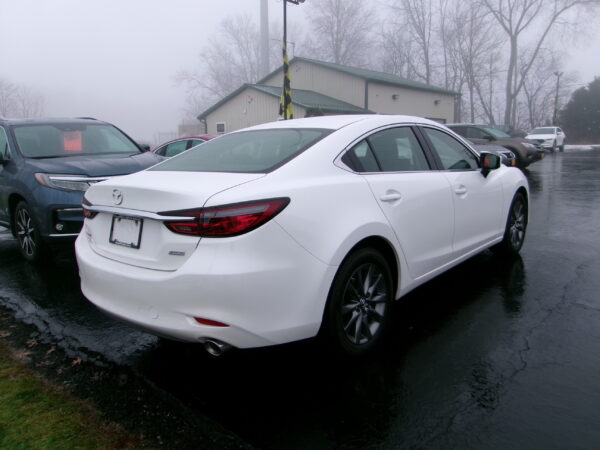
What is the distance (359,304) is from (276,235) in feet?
2.83

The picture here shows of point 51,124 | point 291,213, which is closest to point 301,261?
point 291,213

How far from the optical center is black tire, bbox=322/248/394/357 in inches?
112

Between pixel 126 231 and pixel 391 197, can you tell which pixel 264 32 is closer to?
pixel 391 197

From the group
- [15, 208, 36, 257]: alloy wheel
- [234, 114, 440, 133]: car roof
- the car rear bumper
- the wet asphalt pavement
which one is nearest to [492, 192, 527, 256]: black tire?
the wet asphalt pavement

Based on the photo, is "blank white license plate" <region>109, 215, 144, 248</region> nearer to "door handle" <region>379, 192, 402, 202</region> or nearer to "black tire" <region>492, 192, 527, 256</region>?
"door handle" <region>379, 192, 402, 202</region>

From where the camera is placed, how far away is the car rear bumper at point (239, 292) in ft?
7.99

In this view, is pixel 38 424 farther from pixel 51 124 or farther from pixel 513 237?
pixel 51 124

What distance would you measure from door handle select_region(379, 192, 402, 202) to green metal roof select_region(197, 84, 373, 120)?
21.7 metres

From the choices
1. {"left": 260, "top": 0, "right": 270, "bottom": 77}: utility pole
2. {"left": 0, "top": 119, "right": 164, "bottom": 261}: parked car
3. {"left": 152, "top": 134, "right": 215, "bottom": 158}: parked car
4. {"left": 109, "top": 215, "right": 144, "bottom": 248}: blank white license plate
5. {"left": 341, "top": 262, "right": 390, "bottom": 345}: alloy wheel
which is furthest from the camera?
{"left": 260, "top": 0, "right": 270, "bottom": 77}: utility pole

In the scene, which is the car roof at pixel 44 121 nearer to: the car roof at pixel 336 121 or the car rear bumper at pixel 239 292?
the car roof at pixel 336 121

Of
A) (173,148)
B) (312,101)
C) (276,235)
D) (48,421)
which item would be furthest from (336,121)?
(312,101)

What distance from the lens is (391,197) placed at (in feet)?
10.8

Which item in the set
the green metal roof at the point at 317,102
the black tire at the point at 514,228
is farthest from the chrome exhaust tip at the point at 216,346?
the green metal roof at the point at 317,102

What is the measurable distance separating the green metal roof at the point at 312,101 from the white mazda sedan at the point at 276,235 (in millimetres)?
21501
